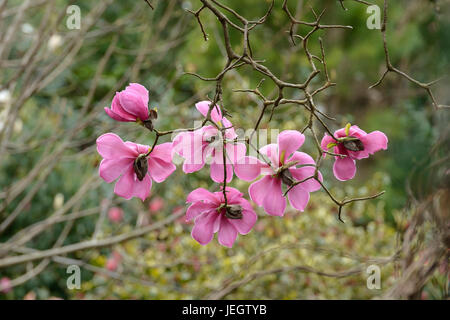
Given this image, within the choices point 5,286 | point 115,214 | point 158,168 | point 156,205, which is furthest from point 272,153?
point 115,214

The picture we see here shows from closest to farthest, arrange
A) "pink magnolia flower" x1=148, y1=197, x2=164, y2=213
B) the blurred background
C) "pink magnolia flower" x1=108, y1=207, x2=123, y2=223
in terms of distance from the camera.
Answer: the blurred background → "pink magnolia flower" x1=148, y1=197, x2=164, y2=213 → "pink magnolia flower" x1=108, y1=207, x2=123, y2=223

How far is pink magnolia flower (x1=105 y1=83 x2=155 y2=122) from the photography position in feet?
1.46

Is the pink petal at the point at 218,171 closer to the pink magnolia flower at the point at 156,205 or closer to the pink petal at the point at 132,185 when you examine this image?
the pink petal at the point at 132,185

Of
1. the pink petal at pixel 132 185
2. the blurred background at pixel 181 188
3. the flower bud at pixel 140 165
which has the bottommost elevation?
the pink petal at pixel 132 185

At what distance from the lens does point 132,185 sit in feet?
1.56

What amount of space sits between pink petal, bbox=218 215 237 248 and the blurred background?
20 centimetres

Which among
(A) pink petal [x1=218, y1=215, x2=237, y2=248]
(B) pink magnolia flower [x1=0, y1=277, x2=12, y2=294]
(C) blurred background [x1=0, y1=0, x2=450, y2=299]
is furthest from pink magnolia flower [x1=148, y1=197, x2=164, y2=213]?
(A) pink petal [x1=218, y1=215, x2=237, y2=248]

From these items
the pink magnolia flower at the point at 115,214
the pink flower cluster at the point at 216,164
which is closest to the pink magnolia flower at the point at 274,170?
the pink flower cluster at the point at 216,164

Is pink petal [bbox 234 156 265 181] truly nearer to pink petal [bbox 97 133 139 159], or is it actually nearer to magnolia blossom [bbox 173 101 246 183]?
magnolia blossom [bbox 173 101 246 183]

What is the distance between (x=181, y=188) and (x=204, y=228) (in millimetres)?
2010

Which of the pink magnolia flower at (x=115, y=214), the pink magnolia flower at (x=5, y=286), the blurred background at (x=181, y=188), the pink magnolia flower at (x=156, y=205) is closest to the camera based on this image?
the blurred background at (x=181, y=188)

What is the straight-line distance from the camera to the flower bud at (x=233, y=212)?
48 cm

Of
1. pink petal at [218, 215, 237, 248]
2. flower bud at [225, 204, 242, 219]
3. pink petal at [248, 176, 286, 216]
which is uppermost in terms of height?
pink petal at [248, 176, 286, 216]

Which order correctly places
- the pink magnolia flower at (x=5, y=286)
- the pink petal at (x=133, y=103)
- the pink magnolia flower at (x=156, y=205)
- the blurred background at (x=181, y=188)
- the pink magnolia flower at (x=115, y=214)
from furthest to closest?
the pink magnolia flower at (x=115, y=214) < the pink magnolia flower at (x=156, y=205) < the pink magnolia flower at (x=5, y=286) < the blurred background at (x=181, y=188) < the pink petal at (x=133, y=103)
